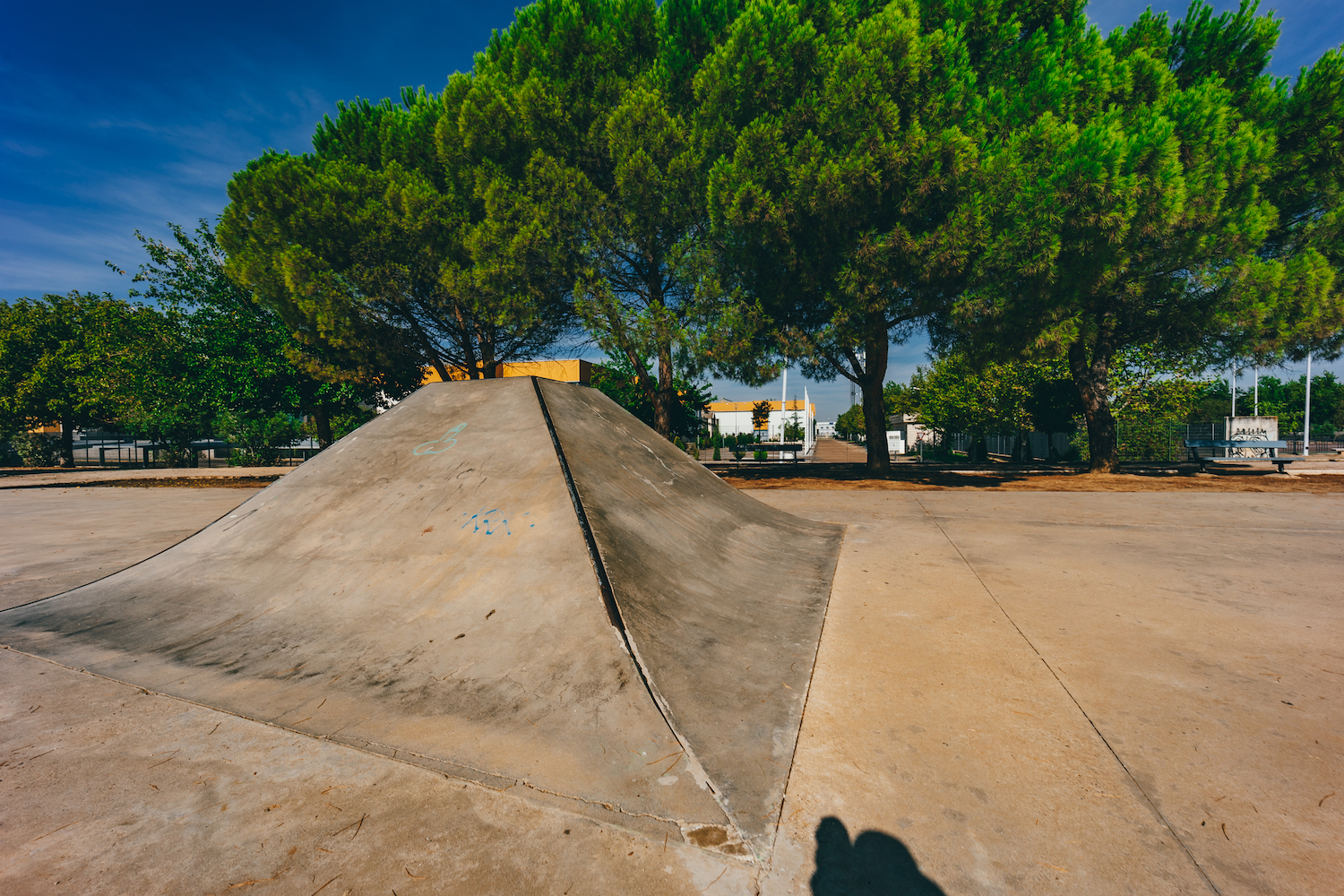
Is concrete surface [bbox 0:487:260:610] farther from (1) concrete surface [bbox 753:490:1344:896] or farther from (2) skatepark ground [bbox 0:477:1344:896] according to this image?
(1) concrete surface [bbox 753:490:1344:896]

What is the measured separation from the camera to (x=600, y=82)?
50.5 feet

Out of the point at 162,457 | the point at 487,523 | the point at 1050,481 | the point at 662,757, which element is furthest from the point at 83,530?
the point at 162,457

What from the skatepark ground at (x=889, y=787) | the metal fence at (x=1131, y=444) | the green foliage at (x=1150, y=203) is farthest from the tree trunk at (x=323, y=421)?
the metal fence at (x=1131, y=444)

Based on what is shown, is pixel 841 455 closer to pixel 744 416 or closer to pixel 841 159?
pixel 841 159

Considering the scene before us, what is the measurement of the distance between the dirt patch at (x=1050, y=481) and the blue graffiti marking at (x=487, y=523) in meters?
10.7

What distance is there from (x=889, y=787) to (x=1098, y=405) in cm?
2100

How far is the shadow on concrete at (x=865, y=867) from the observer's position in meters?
1.74

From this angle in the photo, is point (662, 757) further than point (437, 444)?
No

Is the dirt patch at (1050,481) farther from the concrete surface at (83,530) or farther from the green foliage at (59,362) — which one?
the green foliage at (59,362)

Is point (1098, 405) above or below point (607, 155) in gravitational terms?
below

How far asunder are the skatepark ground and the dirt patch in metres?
10.4

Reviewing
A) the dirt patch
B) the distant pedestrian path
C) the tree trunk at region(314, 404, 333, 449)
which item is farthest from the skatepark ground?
the distant pedestrian path

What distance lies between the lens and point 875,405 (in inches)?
677

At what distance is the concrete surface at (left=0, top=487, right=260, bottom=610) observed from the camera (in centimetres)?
585
